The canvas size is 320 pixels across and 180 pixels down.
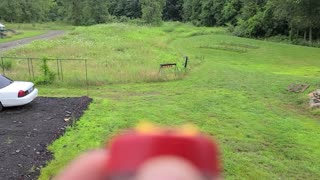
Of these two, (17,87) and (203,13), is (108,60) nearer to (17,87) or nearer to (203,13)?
(17,87)

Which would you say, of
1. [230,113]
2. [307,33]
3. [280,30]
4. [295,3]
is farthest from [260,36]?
[230,113]

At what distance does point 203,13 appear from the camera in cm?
7138

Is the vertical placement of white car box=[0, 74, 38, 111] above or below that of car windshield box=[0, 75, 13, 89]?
below

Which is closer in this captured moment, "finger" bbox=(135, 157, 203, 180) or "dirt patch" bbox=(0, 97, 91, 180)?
"finger" bbox=(135, 157, 203, 180)

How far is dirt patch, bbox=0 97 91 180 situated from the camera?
23.4 ft

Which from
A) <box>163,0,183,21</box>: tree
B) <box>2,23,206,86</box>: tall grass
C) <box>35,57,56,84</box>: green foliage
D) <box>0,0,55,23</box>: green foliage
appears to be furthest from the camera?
<box>163,0,183,21</box>: tree

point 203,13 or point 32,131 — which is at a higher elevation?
point 203,13

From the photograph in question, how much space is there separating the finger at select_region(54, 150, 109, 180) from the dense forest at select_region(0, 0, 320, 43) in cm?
4232

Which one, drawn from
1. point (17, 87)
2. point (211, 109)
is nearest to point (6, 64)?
point (17, 87)

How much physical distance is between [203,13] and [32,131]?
65.3 metres

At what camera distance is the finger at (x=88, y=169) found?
2.69 feet

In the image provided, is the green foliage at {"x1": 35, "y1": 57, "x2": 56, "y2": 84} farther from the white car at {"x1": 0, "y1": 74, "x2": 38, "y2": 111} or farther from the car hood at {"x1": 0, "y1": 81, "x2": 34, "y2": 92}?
the white car at {"x1": 0, "y1": 74, "x2": 38, "y2": 111}

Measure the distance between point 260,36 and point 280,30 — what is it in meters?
2.75

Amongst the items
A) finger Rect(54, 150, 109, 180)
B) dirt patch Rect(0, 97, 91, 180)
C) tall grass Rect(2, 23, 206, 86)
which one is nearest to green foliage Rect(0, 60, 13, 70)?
tall grass Rect(2, 23, 206, 86)
